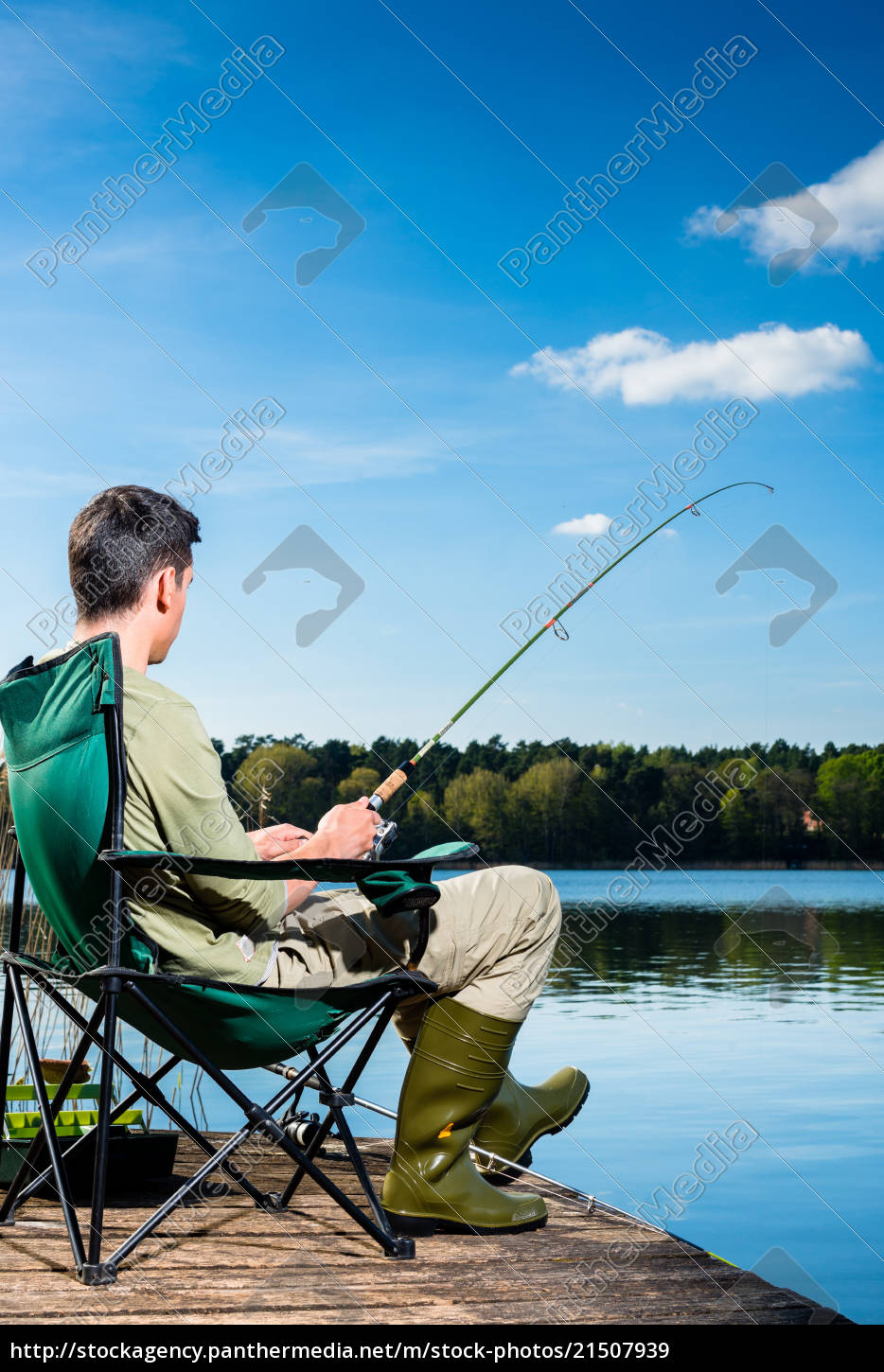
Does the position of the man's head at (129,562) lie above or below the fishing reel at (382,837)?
above

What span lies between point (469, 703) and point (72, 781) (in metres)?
1.61

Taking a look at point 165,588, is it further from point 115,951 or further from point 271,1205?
point 271,1205

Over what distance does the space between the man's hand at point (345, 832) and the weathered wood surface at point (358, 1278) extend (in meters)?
0.68

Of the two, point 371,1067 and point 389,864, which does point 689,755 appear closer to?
point 371,1067

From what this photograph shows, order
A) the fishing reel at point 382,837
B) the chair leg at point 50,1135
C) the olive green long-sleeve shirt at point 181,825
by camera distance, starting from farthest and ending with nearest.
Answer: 1. the fishing reel at point 382,837
2. the olive green long-sleeve shirt at point 181,825
3. the chair leg at point 50,1135

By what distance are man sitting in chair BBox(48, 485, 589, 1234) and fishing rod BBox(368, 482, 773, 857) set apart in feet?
0.47

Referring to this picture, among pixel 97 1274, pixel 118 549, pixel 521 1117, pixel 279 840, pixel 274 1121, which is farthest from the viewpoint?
pixel 521 1117

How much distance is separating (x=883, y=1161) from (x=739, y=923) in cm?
2137

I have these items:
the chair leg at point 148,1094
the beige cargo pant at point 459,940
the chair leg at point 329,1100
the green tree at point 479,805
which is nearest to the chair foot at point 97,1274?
the chair leg at point 148,1094

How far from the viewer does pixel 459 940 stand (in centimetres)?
233

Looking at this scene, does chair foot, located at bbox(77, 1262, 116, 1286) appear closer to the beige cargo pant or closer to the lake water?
the beige cargo pant

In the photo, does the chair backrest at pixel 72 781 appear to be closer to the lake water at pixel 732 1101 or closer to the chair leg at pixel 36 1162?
the chair leg at pixel 36 1162

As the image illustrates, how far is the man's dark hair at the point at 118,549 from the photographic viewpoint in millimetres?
2252

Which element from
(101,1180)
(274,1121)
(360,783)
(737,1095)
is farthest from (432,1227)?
(360,783)
